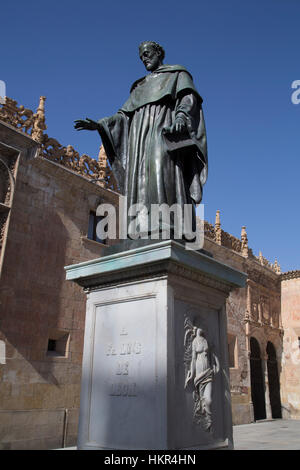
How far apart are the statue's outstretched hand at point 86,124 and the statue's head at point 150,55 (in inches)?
36.0

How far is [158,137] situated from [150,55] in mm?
1157

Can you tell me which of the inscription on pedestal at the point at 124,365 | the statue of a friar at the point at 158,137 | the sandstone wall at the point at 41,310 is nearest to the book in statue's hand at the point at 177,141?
the statue of a friar at the point at 158,137

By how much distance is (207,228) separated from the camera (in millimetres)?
19703

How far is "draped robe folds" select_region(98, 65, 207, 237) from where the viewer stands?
3.71m

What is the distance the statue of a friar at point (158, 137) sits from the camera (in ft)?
12.1

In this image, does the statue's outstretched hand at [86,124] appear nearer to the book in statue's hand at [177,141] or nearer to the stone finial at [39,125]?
the book in statue's hand at [177,141]

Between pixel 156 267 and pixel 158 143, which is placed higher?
pixel 158 143

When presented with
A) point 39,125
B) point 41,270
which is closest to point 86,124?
point 41,270

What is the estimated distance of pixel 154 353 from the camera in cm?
286

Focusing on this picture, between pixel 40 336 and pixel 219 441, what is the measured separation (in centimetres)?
849

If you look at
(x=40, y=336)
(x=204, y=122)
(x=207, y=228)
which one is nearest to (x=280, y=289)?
(x=207, y=228)

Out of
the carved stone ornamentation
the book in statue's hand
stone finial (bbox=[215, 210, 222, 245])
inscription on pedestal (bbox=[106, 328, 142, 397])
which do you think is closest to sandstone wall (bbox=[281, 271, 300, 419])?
stone finial (bbox=[215, 210, 222, 245])

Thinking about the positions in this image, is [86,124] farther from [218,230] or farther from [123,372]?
[218,230]
